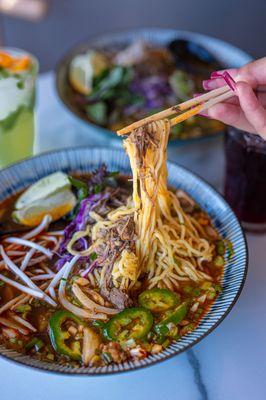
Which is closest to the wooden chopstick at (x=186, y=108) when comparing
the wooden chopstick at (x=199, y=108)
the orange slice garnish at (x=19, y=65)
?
the wooden chopstick at (x=199, y=108)

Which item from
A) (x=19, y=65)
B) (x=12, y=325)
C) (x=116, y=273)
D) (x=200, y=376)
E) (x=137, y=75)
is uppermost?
(x=19, y=65)

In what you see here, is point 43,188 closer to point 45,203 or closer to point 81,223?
point 45,203

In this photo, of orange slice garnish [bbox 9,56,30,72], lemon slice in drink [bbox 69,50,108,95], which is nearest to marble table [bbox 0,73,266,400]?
orange slice garnish [bbox 9,56,30,72]

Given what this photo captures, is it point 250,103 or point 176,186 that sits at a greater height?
point 250,103

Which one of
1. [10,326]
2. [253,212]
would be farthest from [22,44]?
[10,326]

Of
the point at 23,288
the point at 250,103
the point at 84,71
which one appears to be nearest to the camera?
the point at 250,103

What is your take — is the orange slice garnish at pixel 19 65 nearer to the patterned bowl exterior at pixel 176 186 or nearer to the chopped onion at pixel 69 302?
the patterned bowl exterior at pixel 176 186

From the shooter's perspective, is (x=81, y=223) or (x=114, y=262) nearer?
(x=114, y=262)

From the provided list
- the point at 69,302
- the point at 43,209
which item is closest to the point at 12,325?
the point at 69,302

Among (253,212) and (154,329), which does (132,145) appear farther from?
(253,212)
